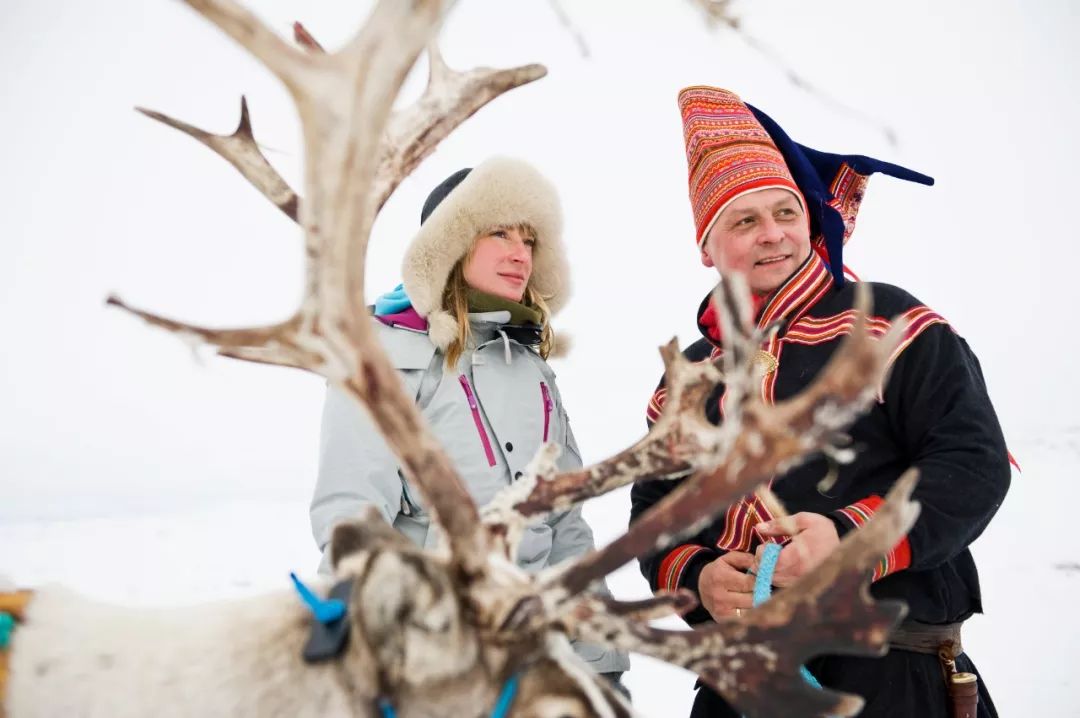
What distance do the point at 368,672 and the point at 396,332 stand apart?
4.47ft

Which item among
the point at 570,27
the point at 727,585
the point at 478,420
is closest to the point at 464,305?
the point at 478,420

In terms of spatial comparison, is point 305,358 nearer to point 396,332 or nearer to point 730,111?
point 396,332

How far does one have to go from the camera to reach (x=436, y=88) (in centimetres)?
150

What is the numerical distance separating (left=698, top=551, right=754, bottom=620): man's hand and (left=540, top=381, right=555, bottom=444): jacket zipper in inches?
28.4

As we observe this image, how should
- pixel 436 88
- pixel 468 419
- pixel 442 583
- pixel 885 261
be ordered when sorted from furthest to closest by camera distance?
pixel 885 261
pixel 468 419
pixel 436 88
pixel 442 583

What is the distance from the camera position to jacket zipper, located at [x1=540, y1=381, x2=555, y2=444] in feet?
7.80

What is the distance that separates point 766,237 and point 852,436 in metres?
0.60

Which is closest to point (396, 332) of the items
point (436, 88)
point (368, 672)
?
point (436, 88)

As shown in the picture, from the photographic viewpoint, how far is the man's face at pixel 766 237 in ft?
6.73

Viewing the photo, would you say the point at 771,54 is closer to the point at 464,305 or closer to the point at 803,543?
the point at 803,543

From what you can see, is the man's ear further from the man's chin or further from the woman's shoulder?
the woman's shoulder

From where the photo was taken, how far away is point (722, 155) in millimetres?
2188

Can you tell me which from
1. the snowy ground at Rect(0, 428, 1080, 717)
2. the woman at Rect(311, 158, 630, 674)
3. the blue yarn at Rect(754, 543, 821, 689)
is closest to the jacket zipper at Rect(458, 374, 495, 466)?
the woman at Rect(311, 158, 630, 674)

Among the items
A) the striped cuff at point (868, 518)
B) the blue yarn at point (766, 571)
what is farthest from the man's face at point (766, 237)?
the blue yarn at point (766, 571)
